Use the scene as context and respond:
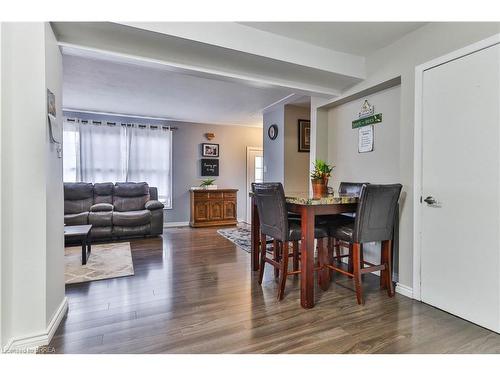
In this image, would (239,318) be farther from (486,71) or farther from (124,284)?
(486,71)

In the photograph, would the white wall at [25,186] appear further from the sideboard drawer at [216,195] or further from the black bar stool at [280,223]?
the sideboard drawer at [216,195]

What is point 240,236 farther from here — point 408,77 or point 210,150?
point 408,77

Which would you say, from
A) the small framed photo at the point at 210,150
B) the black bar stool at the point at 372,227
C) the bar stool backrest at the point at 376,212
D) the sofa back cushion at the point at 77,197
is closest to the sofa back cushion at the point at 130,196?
the sofa back cushion at the point at 77,197

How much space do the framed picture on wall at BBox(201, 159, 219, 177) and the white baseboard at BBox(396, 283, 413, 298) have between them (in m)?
4.64

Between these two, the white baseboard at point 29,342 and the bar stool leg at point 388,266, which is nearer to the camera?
the white baseboard at point 29,342

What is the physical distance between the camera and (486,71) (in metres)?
1.83

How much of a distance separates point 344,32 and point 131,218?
4019 millimetres

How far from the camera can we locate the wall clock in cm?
499

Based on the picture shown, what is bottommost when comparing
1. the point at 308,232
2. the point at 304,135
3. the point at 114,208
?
the point at 114,208

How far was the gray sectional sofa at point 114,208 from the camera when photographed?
173 inches

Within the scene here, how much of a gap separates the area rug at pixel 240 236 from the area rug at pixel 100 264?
62.4 inches

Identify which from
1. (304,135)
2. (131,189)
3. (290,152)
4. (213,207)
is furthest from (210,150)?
(304,135)

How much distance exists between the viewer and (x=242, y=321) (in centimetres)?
194
